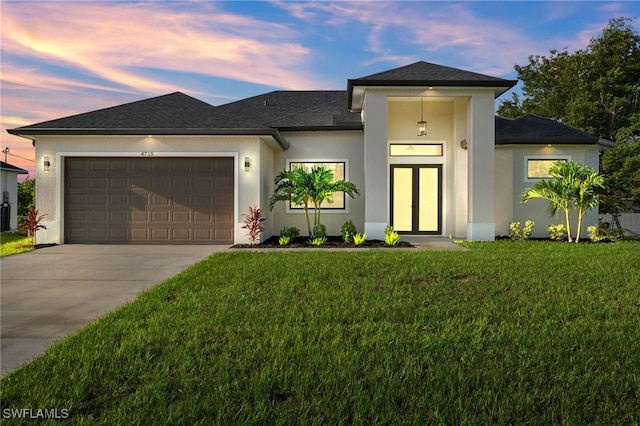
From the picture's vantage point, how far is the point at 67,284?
21.9ft

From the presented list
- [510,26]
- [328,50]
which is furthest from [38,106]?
[510,26]

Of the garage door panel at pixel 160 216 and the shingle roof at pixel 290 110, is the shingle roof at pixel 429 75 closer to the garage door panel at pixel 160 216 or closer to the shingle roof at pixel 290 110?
the shingle roof at pixel 290 110

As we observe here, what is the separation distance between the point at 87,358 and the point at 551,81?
1317 inches

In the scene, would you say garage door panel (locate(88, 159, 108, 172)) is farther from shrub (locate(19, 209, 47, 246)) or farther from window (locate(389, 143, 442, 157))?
window (locate(389, 143, 442, 157))

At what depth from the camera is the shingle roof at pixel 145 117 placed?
469 inches

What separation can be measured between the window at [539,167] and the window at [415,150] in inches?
128

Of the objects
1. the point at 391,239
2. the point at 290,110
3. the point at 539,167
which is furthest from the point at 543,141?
the point at 290,110

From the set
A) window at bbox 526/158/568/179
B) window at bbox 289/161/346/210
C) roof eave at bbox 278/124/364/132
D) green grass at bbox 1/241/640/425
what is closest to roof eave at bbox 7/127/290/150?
roof eave at bbox 278/124/364/132

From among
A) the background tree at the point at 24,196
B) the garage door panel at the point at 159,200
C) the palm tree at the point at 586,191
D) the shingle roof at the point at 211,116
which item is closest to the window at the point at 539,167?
the palm tree at the point at 586,191

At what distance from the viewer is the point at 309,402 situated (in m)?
2.75

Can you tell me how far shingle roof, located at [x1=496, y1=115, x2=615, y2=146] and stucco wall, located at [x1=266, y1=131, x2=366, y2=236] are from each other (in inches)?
192

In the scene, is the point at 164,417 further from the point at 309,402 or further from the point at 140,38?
the point at 140,38

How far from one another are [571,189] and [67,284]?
13.1 metres

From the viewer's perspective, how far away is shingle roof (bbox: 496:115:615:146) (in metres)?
14.2
